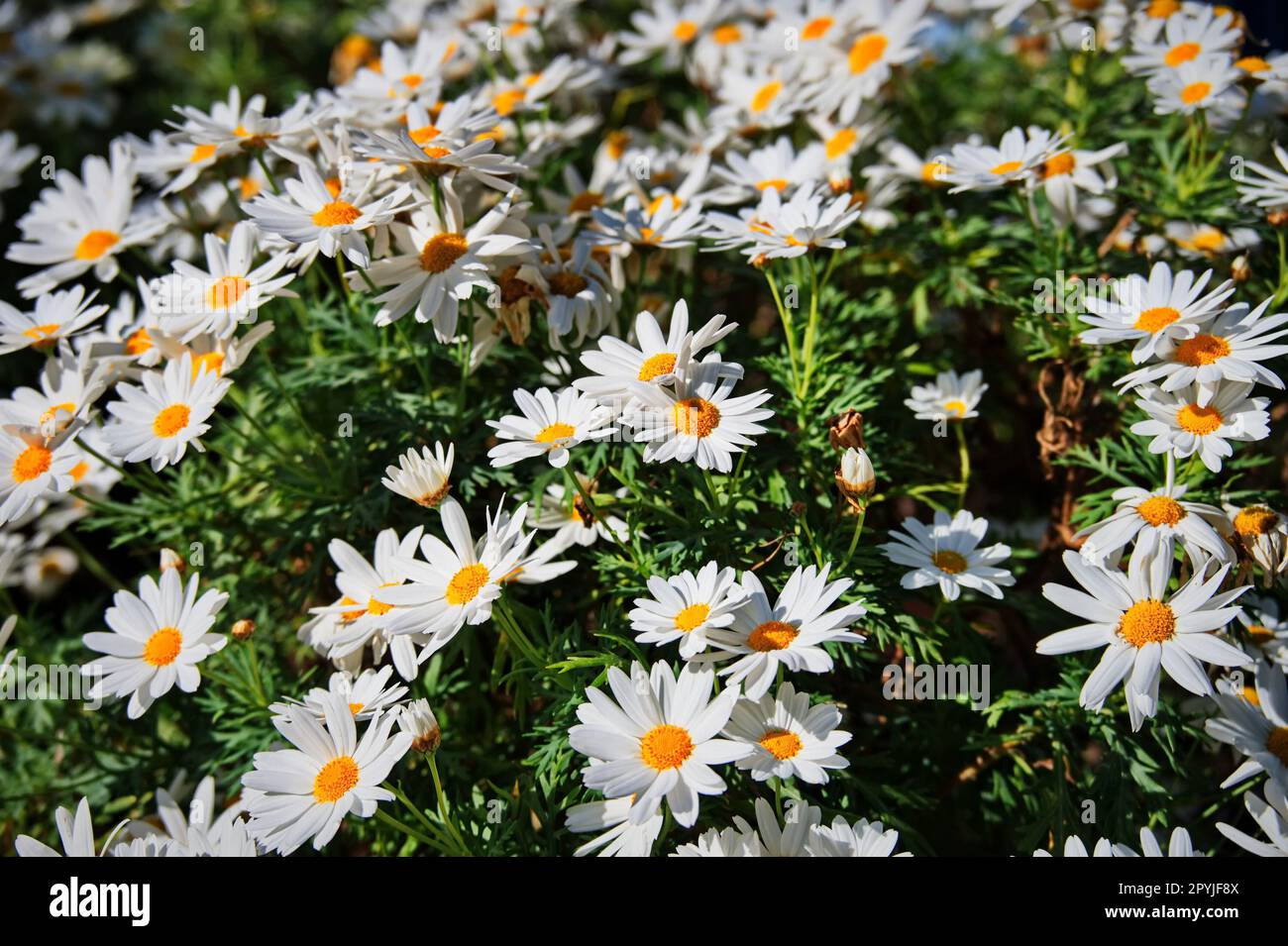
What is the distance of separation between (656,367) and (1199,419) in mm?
742

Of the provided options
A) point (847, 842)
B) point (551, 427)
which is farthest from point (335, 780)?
point (847, 842)

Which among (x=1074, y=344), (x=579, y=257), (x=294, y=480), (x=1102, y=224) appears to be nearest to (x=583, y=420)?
(x=579, y=257)

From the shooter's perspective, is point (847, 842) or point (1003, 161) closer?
point (847, 842)

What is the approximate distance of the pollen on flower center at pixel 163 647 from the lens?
143 cm

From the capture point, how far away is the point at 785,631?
1.30 m

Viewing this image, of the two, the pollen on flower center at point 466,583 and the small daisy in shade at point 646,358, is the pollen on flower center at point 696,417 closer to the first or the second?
the small daisy in shade at point 646,358

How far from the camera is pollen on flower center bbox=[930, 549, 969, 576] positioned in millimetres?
1468

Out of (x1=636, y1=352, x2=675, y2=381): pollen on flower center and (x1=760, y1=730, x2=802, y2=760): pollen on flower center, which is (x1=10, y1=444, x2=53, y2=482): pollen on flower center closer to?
(x1=636, y1=352, x2=675, y2=381): pollen on flower center

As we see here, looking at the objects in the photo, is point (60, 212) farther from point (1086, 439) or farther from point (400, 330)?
point (1086, 439)

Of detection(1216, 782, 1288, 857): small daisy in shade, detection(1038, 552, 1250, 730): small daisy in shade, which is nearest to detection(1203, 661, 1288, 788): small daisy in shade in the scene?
detection(1216, 782, 1288, 857): small daisy in shade

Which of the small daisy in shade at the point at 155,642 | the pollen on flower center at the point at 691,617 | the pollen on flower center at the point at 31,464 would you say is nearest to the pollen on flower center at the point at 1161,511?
the pollen on flower center at the point at 691,617

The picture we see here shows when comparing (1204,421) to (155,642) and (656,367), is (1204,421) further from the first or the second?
(155,642)

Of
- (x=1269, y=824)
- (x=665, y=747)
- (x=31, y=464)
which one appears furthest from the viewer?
(x=31, y=464)

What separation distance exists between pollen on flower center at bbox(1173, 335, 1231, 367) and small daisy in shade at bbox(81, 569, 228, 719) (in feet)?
4.44
